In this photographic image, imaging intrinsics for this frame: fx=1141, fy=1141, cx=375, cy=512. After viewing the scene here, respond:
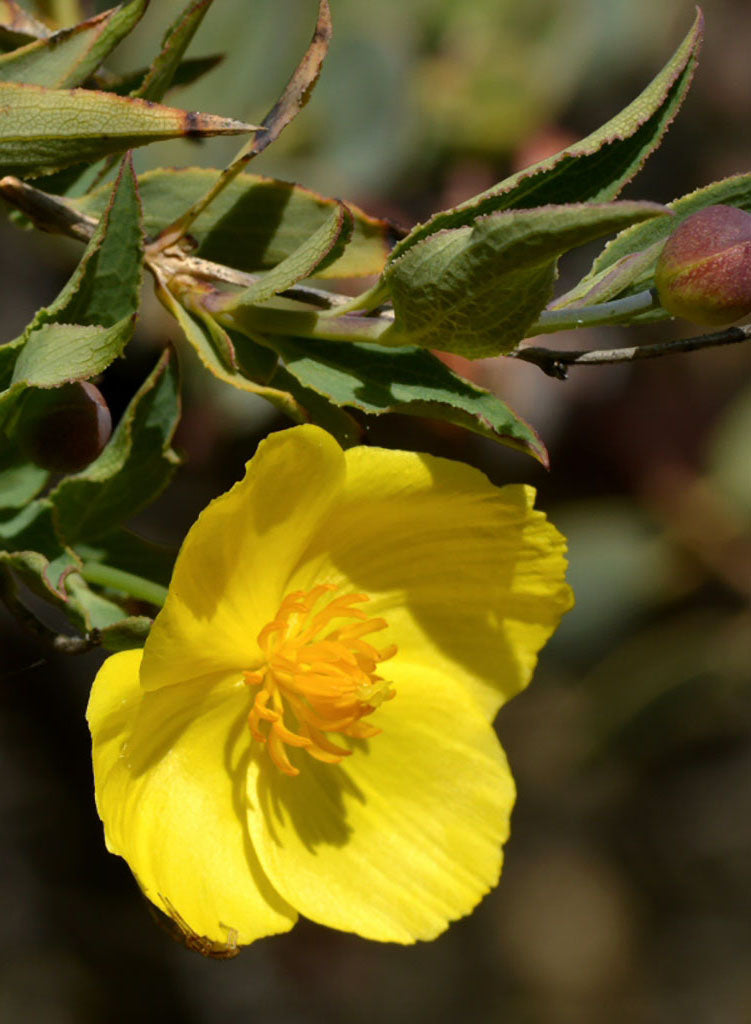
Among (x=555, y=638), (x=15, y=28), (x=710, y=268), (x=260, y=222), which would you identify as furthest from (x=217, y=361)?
(x=555, y=638)

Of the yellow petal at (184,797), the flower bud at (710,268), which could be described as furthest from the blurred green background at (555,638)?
the flower bud at (710,268)

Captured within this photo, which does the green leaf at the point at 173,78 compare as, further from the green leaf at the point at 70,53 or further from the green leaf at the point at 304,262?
the green leaf at the point at 304,262

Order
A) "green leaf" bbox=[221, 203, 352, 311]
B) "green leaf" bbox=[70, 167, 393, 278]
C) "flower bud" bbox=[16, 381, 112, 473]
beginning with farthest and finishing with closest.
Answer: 1. "green leaf" bbox=[70, 167, 393, 278]
2. "flower bud" bbox=[16, 381, 112, 473]
3. "green leaf" bbox=[221, 203, 352, 311]

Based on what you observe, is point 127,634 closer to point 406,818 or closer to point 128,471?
point 128,471

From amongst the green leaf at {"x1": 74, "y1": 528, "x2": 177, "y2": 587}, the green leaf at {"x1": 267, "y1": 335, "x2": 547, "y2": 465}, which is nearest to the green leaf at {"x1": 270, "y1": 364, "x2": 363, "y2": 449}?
the green leaf at {"x1": 267, "y1": 335, "x2": 547, "y2": 465}

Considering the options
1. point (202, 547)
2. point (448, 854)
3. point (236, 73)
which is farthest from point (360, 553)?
point (236, 73)

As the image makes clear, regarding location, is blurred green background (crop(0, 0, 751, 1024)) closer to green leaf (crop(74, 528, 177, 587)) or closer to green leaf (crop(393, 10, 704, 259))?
green leaf (crop(74, 528, 177, 587))
